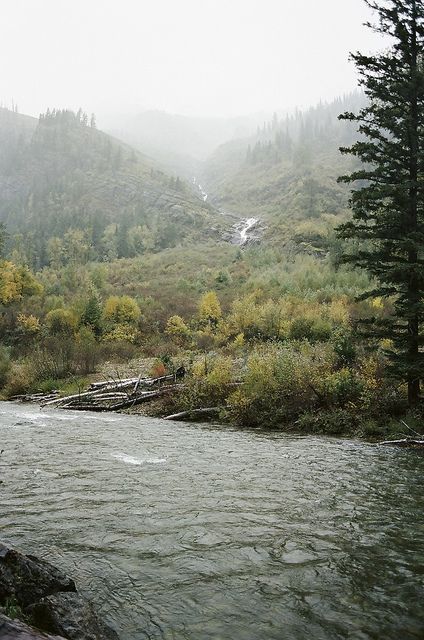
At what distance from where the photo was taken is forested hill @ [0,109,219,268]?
4277 inches

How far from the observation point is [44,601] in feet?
15.6

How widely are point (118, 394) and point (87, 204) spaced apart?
135257 mm

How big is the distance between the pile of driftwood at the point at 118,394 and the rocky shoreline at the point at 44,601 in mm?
17932

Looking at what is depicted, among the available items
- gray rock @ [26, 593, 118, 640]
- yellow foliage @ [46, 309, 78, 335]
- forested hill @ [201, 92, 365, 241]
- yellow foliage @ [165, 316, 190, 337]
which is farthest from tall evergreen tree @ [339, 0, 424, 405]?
forested hill @ [201, 92, 365, 241]

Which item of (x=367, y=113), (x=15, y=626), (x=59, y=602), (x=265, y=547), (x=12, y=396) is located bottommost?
(x=12, y=396)

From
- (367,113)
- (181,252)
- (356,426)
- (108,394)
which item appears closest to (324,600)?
(356,426)

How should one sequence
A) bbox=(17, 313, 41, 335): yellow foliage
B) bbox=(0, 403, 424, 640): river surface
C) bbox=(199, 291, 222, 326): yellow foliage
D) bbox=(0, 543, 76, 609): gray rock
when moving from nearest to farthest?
bbox=(0, 543, 76, 609): gray rock, bbox=(0, 403, 424, 640): river surface, bbox=(199, 291, 222, 326): yellow foliage, bbox=(17, 313, 41, 335): yellow foliage

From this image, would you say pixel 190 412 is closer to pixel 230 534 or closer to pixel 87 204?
pixel 230 534

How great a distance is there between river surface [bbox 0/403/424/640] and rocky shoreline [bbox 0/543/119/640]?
1.60 feet

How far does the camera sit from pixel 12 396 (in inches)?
1185

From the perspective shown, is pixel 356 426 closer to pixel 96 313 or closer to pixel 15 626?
pixel 15 626

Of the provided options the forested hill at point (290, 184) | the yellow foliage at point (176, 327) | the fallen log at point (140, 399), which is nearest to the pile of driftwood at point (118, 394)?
the fallen log at point (140, 399)

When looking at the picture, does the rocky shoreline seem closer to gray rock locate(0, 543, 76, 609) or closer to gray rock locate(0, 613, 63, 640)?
gray rock locate(0, 543, 76, 609)

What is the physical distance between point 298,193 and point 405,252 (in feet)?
366
